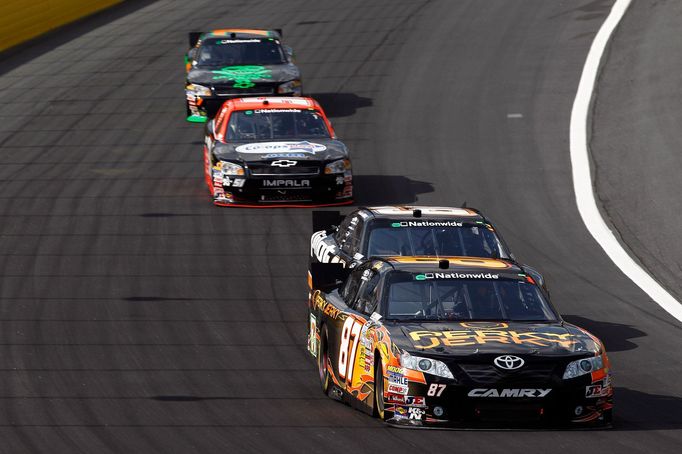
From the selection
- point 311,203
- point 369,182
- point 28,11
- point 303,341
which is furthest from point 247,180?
point 28,11

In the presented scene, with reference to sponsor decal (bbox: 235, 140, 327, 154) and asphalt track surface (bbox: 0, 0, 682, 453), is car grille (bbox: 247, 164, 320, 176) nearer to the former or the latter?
sponsor decal (bbox: 235, 140, 327, 154)

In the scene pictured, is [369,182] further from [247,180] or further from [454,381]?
[454,381]

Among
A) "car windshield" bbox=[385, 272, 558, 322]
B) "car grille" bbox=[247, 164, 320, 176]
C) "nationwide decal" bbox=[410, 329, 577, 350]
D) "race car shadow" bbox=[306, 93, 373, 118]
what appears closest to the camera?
"nationwide decal" bbox=[410, 329, 577, 350]

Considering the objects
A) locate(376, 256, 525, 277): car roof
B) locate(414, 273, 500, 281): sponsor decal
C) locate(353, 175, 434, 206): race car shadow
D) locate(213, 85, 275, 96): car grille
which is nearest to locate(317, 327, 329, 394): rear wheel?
locate(376, 256, 525, 277): car roof

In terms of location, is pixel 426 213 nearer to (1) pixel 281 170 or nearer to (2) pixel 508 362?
(2) pixel 508 362

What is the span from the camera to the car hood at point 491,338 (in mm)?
10453

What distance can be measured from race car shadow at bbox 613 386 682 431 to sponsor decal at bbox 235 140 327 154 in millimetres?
10006

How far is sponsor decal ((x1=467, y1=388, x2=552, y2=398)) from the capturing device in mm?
10250

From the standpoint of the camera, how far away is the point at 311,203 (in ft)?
71.2

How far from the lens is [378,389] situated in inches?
426

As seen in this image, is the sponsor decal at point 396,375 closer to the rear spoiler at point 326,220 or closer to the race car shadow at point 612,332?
the race car shadow at point 612,332

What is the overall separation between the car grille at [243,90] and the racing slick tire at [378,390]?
16.2 m

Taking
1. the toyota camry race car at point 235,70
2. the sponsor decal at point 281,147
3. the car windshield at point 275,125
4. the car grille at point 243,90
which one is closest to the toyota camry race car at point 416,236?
the sponsor decal at point 281,147

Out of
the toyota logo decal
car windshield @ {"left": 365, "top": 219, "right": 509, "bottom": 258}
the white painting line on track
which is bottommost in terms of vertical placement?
the white painting line on track
